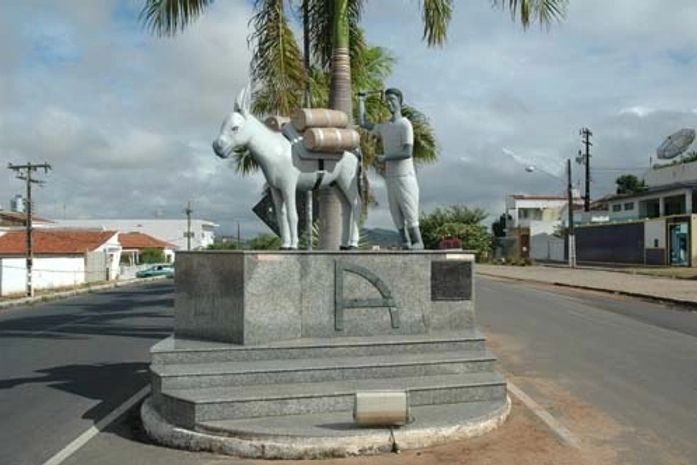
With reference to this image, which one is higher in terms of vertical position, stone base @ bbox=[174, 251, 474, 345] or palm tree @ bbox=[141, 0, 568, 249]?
palm tree @ bbox=[141, 0, 568, 249]

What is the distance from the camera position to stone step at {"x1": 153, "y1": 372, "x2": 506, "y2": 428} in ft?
23.4

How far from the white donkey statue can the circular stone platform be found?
2650mm

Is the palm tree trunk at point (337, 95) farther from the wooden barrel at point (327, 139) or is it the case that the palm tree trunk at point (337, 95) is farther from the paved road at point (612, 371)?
the paved road at point (612, 371)

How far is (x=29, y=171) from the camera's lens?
43.9 m

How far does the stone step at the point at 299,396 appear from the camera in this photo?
7.12 m

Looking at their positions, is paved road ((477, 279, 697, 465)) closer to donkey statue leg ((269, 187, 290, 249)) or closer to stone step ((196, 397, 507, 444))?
stone step ((196, 397, 507, 444))

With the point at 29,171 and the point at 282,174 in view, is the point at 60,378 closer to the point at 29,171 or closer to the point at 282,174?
the point at 282,174

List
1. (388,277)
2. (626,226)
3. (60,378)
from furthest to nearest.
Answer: (626,226) < (60,378) < (388,277)

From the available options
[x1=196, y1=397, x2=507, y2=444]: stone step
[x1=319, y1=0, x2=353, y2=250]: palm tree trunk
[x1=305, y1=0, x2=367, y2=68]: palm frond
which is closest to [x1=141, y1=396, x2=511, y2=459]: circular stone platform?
[x1=196, y1=397, x2=507, y2=444]: stone step

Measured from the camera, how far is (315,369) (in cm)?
786

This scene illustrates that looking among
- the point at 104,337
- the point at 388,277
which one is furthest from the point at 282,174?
the point at 104,337

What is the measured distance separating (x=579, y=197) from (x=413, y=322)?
92.0m

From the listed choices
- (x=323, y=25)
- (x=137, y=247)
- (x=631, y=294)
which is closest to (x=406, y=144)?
(x=323, y=25)

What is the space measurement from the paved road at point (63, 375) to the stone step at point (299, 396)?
1153 mm
